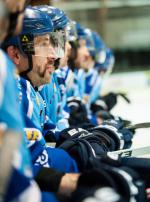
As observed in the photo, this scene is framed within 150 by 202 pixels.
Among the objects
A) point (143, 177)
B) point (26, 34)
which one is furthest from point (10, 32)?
point (26, 34)

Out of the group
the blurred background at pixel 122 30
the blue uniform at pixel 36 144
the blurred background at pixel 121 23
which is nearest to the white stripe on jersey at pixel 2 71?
the blue uniform at pixel 36 144

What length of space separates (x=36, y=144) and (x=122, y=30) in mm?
6243

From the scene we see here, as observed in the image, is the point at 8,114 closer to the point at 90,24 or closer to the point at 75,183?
the point at 75,183

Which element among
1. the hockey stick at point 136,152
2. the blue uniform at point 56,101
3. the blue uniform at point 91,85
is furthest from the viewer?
the blue uniform at point 91,85

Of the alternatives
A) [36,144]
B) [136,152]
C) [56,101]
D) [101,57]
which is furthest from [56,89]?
[101,57]

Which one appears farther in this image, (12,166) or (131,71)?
(131,71)

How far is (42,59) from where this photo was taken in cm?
195

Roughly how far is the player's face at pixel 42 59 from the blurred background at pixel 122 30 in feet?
14.0

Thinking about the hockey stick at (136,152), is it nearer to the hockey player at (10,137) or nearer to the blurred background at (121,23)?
the hockey player at (10,137)

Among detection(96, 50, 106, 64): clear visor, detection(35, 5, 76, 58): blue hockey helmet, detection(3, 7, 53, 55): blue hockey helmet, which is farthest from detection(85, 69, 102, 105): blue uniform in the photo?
detection(3, 7, 53, 55): blue hockey helmet

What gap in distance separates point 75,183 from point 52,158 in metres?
0.35

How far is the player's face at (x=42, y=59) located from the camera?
1.94m

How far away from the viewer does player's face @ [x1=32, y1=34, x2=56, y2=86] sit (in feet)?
6.36

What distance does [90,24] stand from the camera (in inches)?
287
